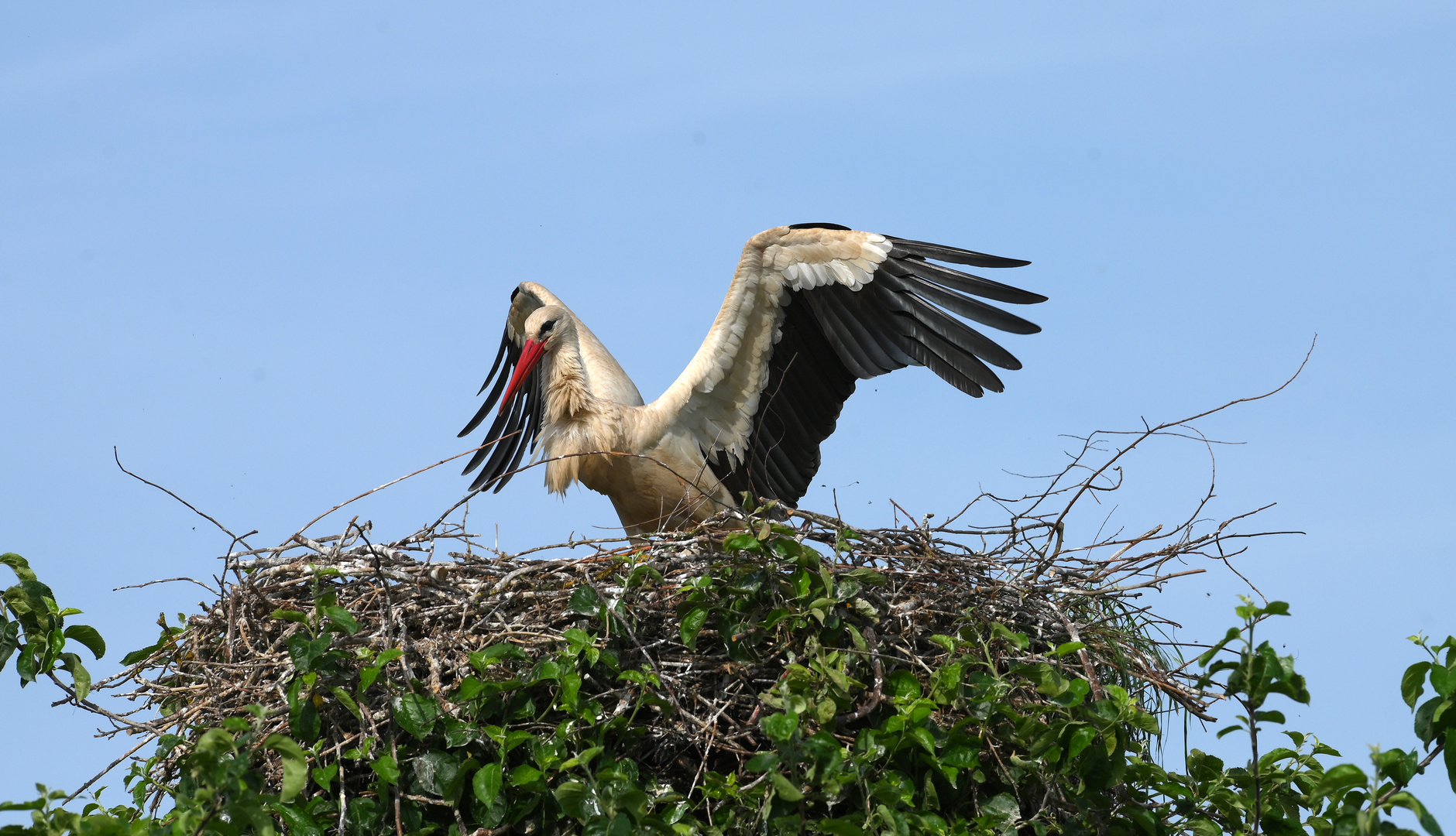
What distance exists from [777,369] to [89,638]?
3.43 metres

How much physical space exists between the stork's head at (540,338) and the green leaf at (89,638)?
10.2 feet

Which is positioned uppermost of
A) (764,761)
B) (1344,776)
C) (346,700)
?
(346,700)

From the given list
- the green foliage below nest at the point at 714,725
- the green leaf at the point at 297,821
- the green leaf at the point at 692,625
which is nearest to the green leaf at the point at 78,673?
the green foliage below nest at the point at 714,725

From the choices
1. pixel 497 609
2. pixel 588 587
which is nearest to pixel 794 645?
pixel 588 587

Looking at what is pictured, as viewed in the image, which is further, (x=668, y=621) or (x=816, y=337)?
(x=816, y=337)

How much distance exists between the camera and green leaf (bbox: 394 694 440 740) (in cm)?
386

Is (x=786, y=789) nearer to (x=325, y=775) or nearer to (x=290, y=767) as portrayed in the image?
(x=290, y=767)

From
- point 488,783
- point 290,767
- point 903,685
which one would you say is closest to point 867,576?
Answer: point 903,685

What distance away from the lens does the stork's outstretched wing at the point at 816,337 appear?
610cm

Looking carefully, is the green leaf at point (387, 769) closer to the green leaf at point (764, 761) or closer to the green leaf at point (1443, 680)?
the green leaf at point (764, 761)

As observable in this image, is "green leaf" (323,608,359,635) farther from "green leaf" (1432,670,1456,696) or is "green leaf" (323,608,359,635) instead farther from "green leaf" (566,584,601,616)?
"green leaf" (1432,670,1456,696)

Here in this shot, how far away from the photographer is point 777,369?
6.41 metres

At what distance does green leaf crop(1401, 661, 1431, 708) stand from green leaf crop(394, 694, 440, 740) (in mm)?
2543

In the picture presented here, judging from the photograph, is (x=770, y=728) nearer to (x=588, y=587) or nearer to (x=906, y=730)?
(x=906, y=730)
